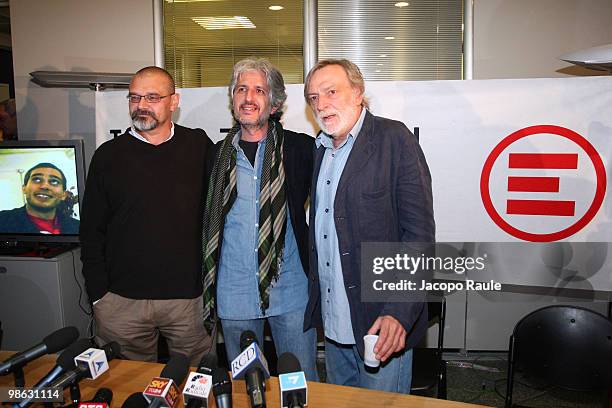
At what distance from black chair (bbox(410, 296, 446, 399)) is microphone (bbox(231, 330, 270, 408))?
47.1 inches

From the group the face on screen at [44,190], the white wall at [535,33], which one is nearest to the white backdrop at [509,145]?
the white wall at [535,33]

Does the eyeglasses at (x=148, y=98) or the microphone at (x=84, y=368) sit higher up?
the eyeglasses at (x=148, y=98)

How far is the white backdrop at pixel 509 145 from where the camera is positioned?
9.59 feet

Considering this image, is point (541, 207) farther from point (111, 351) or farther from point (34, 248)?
point (34, 248)

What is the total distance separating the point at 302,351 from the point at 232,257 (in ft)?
1.55

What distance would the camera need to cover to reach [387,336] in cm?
156

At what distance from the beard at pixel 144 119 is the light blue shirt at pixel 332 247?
846 mm

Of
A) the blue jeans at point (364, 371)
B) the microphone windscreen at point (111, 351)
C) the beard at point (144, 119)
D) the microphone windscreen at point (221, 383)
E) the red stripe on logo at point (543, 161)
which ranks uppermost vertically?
the beard at point (144, 119)

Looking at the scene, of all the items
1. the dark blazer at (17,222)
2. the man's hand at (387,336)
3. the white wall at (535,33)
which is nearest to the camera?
the man's hand at (387,336)

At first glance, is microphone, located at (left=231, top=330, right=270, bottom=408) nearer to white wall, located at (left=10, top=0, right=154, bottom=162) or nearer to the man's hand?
the man's hand

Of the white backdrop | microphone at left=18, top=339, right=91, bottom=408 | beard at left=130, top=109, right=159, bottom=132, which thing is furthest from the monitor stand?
microphone at left=18, top=339, right=91, bottom=408

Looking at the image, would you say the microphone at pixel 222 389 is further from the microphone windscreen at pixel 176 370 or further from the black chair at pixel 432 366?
the black chair at pixel 432 366

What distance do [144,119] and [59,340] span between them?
1.05 meters

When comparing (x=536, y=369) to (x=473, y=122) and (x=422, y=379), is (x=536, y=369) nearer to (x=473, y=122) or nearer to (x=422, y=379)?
(x=422, y=379)
